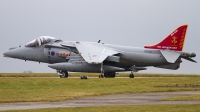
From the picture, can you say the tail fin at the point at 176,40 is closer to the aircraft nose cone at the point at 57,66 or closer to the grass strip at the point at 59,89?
the grass strip at the point at 59,89

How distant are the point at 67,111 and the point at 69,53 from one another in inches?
1259

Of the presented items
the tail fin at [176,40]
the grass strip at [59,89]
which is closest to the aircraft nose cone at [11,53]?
the grass strip at [59,89]

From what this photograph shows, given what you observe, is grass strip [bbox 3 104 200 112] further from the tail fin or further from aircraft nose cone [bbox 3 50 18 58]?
aircraft nose cone [bbox 3 50 18 58]

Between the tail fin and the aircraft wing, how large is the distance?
5.50 meters

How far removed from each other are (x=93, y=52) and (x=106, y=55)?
5.14ft

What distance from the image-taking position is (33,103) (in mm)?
23047

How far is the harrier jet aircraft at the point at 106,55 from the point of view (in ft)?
163

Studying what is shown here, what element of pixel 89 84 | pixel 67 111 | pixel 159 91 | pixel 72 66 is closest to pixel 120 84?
pixel 89 84

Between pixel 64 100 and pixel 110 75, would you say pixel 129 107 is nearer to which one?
pixel 64 100

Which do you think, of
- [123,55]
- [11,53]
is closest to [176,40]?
[123,55]

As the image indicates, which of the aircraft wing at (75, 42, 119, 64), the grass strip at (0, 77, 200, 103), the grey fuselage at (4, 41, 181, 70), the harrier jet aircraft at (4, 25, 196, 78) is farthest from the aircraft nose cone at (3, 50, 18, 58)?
the grass strip at (0, 77, 200, 103)

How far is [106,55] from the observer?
49.7 metres

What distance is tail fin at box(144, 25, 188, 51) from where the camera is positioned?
5144 cm

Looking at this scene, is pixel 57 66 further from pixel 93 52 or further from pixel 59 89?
pixel 59 89
